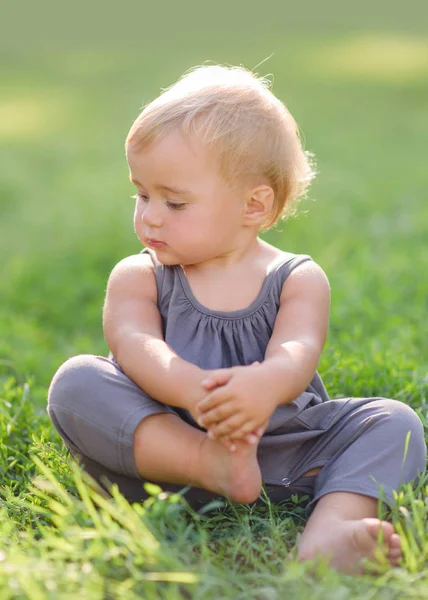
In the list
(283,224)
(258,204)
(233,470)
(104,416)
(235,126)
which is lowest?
(283,224)

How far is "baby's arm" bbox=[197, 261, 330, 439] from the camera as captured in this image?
236 centimetres

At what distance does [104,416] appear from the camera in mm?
2562

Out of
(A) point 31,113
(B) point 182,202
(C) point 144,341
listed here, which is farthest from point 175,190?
(A) point 31,113

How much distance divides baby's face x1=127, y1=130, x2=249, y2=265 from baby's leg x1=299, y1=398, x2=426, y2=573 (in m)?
0.69

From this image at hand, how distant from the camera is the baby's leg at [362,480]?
2281 millimetres

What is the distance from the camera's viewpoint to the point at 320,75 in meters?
14.1

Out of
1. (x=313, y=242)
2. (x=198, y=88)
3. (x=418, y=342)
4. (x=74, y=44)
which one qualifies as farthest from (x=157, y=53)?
(x=198, y=88)

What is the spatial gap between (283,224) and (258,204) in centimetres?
365

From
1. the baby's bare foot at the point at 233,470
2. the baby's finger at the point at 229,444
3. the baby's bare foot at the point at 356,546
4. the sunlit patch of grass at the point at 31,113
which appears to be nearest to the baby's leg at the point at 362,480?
the baby's bare foot at the point at 356,546

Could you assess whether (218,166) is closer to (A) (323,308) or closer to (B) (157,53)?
(A) (323,308)

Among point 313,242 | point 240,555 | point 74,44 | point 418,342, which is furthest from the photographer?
point 74,44

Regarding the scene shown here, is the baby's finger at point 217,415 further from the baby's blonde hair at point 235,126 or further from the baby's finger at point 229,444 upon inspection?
the baby's blonde hair at point 235,126

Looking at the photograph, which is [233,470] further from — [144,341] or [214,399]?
[144,341]

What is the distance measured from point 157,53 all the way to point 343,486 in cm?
1472
